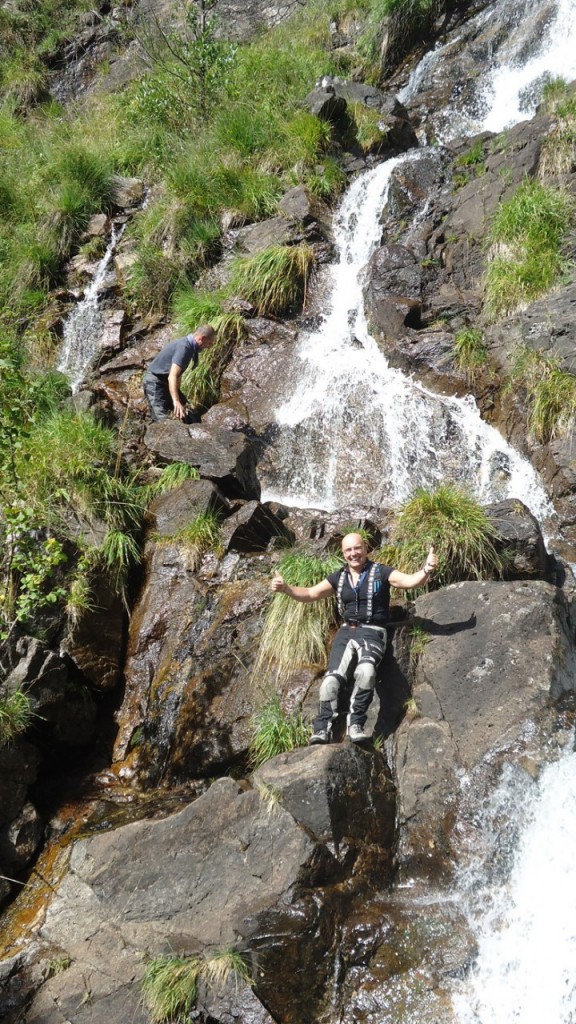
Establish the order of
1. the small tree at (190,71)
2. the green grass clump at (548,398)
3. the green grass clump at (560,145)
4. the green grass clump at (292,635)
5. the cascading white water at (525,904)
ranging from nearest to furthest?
the cascading white water at (525,904) < the green grass clump at (292,635) < the green grass clump at (548,398) < the green grass clump at (560,145) < the small tree at (190,71)

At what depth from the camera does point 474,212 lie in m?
10.6

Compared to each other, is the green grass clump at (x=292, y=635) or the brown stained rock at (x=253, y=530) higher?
the brown stained rock at (x=253, y=530)

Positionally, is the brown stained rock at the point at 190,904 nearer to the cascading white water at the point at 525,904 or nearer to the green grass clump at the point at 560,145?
the cascading white water at the point at 525,904

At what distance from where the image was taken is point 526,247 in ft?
30.6

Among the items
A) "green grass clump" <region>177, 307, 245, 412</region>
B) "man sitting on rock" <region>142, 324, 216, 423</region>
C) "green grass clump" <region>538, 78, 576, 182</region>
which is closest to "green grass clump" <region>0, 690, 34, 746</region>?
"man sitting on rock" <region>142, 324, 216, 423</region>

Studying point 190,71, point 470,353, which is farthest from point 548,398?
point 190,71

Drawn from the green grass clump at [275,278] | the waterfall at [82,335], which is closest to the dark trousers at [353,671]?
the green grass clump at [275,278]

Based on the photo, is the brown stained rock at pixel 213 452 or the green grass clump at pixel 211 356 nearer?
the brown stained rock at pixel 213 452

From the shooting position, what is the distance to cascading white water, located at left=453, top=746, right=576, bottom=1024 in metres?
4.01

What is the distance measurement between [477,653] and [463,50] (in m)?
13.2

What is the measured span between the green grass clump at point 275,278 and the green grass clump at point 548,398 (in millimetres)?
3840

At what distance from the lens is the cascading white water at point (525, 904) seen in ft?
13.1

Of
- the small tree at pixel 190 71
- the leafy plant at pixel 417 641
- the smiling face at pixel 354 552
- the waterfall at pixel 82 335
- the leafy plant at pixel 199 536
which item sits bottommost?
the leafy plant at pixel 417 641

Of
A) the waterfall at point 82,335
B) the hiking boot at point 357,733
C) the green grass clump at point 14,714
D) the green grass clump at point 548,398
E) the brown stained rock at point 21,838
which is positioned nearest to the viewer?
the hiking boot at point 357,733
